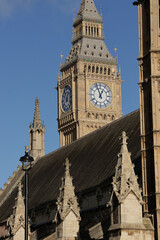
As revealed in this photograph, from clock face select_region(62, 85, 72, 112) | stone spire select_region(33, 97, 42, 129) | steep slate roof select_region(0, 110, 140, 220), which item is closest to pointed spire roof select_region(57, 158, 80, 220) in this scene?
steep slate roof select_region(0, 110, 140, 220)

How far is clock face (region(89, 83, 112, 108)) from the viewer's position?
85.2 metres

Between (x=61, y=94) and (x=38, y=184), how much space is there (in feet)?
102

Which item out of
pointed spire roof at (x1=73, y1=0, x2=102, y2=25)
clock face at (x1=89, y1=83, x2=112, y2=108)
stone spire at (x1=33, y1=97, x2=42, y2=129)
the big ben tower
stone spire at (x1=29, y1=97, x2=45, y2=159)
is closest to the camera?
stone spire at (x1=29, y1=97, x2=45, y2=159)

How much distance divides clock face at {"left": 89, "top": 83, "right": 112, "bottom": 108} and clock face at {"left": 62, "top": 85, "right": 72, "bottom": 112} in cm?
259

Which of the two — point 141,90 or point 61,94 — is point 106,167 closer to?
point 141,90

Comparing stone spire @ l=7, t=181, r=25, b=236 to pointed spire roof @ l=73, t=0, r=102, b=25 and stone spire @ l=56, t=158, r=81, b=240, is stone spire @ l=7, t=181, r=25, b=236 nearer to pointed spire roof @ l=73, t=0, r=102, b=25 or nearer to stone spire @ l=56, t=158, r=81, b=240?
stone spire @ l=56, t=158, r=81, b=240

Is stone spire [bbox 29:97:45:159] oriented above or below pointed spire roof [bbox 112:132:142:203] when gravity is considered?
above

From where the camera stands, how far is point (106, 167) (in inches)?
1817

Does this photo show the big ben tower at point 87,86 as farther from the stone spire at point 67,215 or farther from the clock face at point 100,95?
the stone spire at point 67,215

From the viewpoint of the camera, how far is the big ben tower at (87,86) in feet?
276

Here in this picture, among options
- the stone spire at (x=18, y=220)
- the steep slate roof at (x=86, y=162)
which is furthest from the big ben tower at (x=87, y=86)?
the stone spire at (x=18, y=220)

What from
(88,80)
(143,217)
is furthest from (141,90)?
(88,80)

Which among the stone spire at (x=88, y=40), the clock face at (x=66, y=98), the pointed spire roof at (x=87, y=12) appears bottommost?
the clock face at (x=66, y=98)

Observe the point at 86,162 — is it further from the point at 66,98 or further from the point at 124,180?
the point at 66,98
